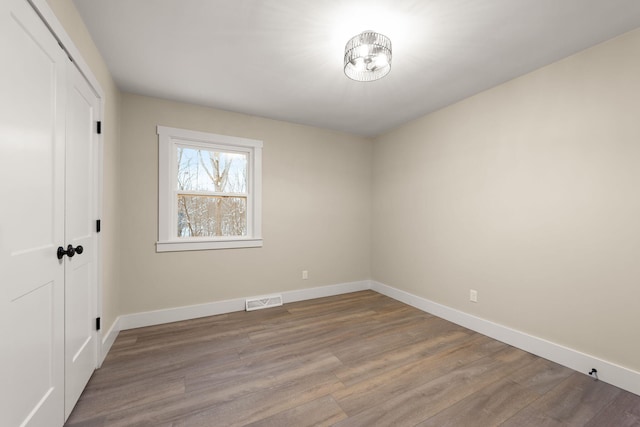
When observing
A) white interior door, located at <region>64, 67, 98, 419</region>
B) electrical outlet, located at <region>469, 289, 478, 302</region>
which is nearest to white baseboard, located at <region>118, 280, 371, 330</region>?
white interior door, located at <region>64, 67, 98, 419</region>

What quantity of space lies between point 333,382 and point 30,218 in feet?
6.55

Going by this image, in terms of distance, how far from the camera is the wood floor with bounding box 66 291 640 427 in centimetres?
156

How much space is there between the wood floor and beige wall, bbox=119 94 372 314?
0.57m

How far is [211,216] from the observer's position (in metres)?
3.24

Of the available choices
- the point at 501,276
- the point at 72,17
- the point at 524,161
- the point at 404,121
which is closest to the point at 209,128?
the point at 72,17

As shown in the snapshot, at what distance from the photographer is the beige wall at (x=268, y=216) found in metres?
2.76

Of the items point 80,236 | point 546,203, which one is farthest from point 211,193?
point 546,203

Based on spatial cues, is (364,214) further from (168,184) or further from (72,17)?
(72,17)

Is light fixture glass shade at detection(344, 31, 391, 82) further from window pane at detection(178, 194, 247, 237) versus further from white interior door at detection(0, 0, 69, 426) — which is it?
window pane at detection(178, 194, 247, 237)

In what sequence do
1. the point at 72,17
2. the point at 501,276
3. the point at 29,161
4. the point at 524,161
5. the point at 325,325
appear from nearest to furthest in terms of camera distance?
1. the point at 29,161
2. the point at 72,17
3. the point at 524,161
4. the point at 501,276
5. the point at 325,325

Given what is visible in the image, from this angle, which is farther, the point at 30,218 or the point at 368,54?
the point at 368,54

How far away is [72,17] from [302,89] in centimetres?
172

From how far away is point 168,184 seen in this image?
114 inches

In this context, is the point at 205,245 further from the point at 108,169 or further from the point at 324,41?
the point at 324,41
